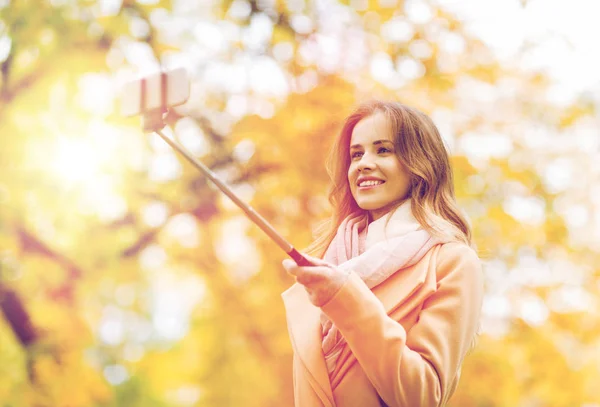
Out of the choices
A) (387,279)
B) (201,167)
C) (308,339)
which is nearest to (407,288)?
(387,279)

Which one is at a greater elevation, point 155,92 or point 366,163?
point 155,92

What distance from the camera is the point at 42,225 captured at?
505 cm

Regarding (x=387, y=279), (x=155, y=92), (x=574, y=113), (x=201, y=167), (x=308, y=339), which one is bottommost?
(x=574, y=113)

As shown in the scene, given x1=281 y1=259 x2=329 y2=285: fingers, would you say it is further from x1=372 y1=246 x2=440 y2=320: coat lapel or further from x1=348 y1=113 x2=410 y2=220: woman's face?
x1=348 y1=113 x2=410 y2=220: woman's face

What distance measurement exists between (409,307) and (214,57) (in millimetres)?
3996

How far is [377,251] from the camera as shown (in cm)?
165

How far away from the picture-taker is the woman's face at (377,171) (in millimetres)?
1764

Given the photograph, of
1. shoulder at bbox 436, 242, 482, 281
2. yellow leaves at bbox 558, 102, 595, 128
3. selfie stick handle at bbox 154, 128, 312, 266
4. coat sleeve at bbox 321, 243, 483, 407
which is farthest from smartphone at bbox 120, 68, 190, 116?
yellow leaves at bbox 558, 102, 595, 128

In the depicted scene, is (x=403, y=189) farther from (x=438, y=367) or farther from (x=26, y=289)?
(x=26, y=289)

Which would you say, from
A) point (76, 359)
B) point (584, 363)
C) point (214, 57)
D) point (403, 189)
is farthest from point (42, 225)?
point (584, 363)

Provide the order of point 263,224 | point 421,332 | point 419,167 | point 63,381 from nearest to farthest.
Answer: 1. point 263,224
2. point 421,332
3. point 419,167
4. point 63,381

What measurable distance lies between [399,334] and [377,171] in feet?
1.46

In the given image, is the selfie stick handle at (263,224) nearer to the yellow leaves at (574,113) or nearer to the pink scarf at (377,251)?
the pink scarf at (377,251)

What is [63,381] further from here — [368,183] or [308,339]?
[368,183]
